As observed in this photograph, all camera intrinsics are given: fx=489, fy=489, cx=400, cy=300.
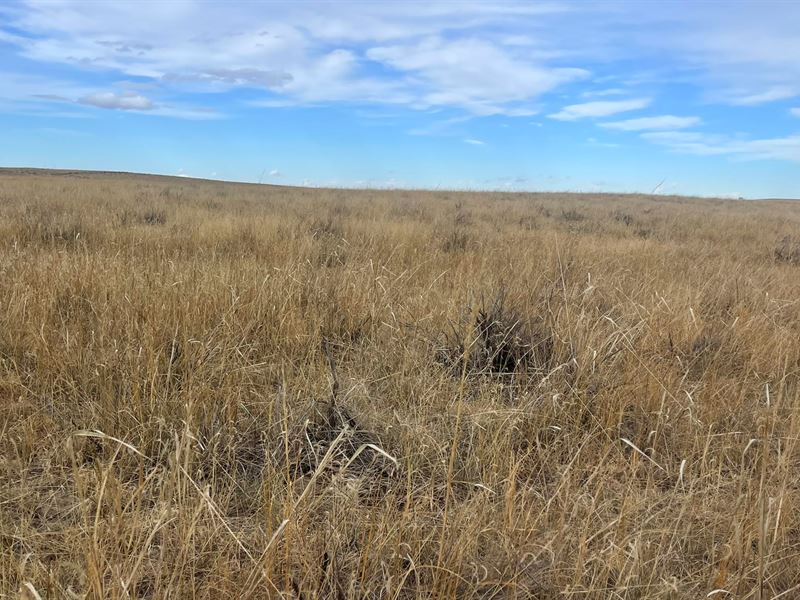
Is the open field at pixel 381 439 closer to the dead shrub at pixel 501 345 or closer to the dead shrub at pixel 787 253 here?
the dead shrub at pixel 501 345

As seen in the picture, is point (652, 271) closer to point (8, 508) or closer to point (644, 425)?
point (644, 425)

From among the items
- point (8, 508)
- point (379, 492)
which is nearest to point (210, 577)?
point (379, 492)

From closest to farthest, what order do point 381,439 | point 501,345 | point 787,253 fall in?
1. point 381,439
2. point 501,345
3. point 787,253

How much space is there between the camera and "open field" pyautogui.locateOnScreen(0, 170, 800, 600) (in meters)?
1.30

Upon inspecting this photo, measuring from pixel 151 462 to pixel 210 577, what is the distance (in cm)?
71

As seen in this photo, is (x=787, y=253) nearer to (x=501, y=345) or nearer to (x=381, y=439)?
(x=501, y=345)

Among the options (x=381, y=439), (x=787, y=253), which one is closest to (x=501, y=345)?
(x=381, y=439)

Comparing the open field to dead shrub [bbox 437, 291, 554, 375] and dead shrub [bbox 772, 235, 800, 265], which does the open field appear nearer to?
dead shrub [bbox 437, 291, 554, 375]

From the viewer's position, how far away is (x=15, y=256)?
3.95 m

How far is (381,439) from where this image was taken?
2018mm

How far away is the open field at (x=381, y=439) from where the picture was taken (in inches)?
51.0

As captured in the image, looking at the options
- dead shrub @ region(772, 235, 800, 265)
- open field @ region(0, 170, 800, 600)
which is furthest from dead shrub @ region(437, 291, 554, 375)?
dead shrub @ region(772, 235, 800, 265)

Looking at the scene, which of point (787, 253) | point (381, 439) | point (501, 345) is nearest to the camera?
point (381, 439)

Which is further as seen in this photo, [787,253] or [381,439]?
[787,253]
